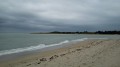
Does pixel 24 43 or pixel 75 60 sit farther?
pixel 24 43

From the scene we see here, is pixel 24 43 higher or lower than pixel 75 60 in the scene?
lower

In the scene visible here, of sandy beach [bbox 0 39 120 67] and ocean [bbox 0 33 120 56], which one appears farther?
ocean [bbox 0 33 120 56]

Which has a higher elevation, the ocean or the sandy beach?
the sandy beach

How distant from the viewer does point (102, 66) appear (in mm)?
7223

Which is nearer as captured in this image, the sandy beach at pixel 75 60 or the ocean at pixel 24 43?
the sandy beach at pixel 75 60

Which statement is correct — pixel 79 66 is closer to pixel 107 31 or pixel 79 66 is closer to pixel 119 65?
pixel 119 65

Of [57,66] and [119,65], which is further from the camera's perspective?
[57,66]

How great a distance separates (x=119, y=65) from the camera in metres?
7.17

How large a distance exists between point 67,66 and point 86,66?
1.07 m

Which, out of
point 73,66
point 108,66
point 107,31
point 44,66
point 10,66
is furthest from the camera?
point 107,31

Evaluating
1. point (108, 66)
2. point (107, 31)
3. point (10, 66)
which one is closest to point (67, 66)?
point (108, 66)

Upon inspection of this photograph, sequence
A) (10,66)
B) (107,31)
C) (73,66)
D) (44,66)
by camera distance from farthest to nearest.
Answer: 1. (107,31)
2. (10,66)
3. (44,66)
4. (73,66)

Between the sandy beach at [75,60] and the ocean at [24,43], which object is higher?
the sandy beach at [75,60]

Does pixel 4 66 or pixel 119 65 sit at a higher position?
pixel 119 65
